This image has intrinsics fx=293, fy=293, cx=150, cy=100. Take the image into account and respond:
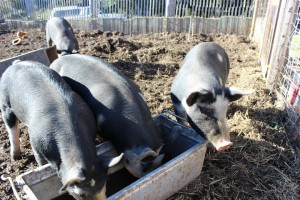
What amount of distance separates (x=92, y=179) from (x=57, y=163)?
0.43 m

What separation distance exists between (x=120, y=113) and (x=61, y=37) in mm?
4268

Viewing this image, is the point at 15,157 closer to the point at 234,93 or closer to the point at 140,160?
the point at 140,160

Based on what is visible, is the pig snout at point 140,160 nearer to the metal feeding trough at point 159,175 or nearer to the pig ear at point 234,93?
the metal feeding trough at point 159,175

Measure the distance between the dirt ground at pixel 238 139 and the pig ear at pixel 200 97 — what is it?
2.60 ft

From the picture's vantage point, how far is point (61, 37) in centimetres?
670

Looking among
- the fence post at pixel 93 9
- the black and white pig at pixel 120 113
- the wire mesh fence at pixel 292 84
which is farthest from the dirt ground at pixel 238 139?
the fence post at pixel 93 9

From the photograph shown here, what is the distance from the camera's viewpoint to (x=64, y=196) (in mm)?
3041

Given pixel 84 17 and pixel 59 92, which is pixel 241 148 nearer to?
pixel 59 92

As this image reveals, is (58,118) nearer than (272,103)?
Yes

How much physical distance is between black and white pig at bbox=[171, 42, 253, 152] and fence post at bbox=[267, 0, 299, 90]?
1.51 meters

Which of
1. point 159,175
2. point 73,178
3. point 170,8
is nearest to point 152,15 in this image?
point 170,8

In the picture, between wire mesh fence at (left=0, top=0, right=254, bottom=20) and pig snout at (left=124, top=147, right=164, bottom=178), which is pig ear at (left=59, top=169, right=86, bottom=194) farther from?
wire mesh fence at (left=0, top=0, right=254, bottom=20)

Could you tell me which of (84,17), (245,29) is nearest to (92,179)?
(245,29)

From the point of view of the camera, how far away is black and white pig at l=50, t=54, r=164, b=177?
2.91m
